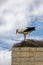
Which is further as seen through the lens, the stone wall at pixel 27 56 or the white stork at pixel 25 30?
the white stork at pixel 25 30

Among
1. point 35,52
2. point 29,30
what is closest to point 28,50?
point 35,52

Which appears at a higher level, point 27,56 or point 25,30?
point 25,30

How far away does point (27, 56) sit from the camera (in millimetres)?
5719

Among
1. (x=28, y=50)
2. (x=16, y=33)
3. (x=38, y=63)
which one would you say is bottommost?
(x=38, y=63)

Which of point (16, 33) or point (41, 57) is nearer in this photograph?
point (41, 57)

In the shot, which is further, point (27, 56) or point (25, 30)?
point (25, 30)

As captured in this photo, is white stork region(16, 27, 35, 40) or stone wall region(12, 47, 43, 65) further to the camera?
white stork region(16, 27, 35, 40)

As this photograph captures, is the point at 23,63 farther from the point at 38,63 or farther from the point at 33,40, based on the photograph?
the point at 33,40

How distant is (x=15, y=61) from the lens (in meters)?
5.75

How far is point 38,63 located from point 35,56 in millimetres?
224

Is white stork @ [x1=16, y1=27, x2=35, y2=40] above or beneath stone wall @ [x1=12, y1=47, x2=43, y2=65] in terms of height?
above

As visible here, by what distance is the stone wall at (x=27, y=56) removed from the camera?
568 centimetres

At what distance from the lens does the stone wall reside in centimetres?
568

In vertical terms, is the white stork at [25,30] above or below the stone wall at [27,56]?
above
